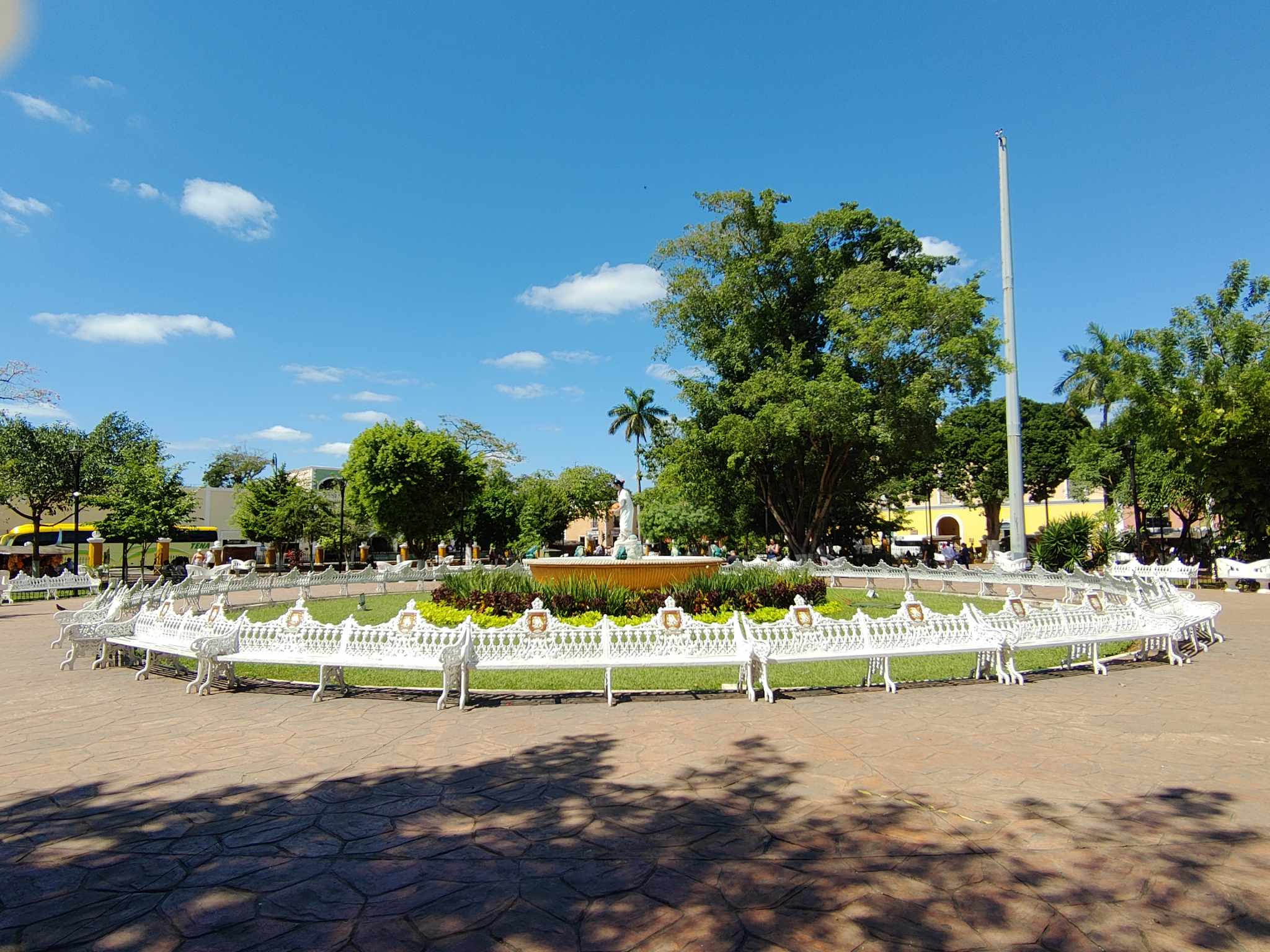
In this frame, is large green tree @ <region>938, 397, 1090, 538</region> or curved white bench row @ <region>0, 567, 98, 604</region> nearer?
curved white bench row @ <region>0, 567, 98, 604</region>

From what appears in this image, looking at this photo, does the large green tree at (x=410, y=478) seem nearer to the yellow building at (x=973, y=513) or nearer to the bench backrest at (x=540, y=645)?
the yellow building at (x=973, y=513)

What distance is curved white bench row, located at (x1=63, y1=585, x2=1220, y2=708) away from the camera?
307 inches

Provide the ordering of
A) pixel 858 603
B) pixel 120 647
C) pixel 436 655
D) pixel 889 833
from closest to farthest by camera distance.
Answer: pixel 889 833, pixel 436 655, pixel 120 647, pixel 858 603

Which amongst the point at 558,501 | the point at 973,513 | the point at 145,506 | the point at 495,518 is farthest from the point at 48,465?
the point at 973,513

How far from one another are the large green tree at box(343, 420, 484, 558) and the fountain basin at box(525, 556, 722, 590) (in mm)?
23456

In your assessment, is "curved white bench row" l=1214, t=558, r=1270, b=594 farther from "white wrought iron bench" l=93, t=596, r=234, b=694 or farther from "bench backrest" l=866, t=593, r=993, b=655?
"white wrought iron bench" l=93, t=596, r=234, b=694

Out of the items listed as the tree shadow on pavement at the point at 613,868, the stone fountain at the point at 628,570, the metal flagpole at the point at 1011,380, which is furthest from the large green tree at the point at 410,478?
the tree shadow on pavement at the point at 613,868

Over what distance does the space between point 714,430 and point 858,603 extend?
1033cm

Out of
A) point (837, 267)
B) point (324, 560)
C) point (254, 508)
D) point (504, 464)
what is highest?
point (837, 267)

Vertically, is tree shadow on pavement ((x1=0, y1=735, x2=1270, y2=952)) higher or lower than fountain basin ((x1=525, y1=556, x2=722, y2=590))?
lower

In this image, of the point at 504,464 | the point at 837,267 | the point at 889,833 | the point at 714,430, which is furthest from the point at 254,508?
the point at 889,833

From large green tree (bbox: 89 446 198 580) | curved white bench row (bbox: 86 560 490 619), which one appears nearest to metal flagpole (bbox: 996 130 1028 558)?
curved white bench row (bbox: 86 560 490 619)

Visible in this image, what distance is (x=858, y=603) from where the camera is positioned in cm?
1822

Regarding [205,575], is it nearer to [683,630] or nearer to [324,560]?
[683,630]
